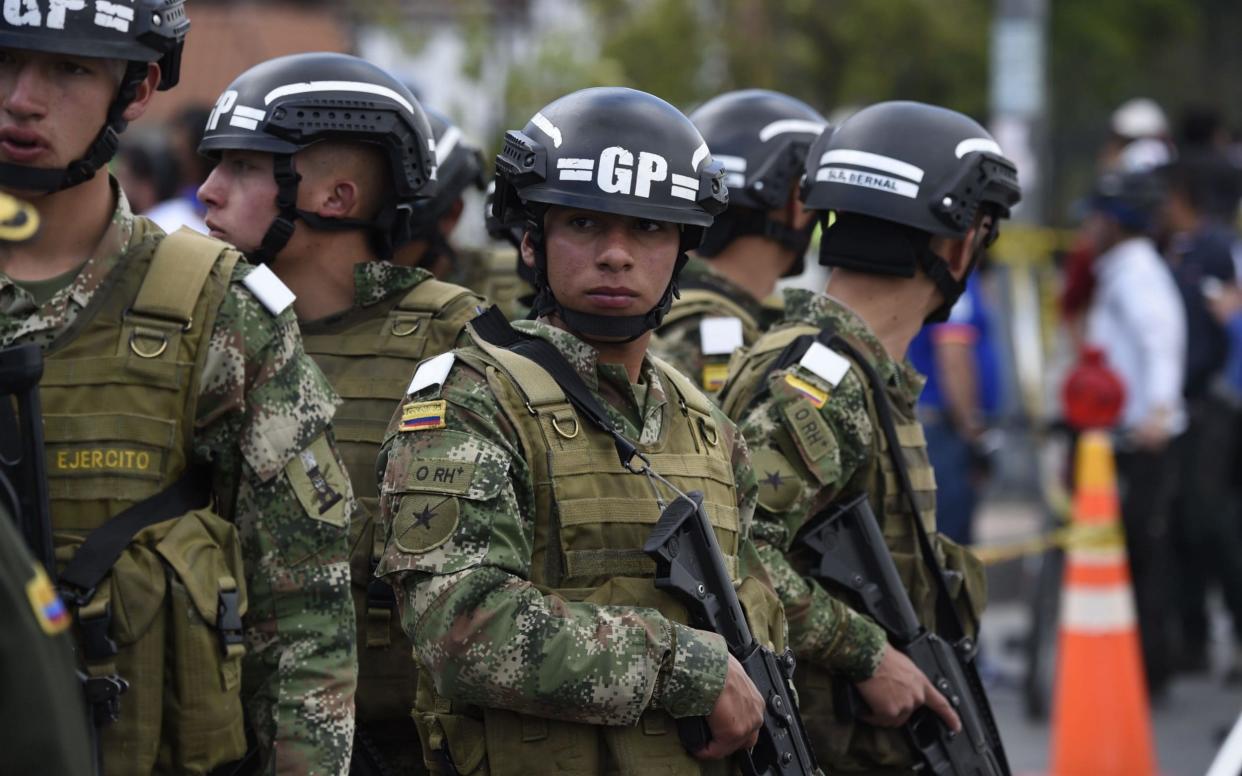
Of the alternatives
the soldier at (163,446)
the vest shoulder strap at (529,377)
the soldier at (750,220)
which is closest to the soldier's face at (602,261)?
the vest shoulder strap at (529,377)

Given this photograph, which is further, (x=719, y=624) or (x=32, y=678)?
(x=719, y=624)

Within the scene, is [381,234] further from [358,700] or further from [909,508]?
[909,508]

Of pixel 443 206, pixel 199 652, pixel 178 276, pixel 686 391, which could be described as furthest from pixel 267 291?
pixel 443 206

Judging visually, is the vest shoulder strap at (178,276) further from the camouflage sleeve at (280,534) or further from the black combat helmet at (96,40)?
the black combat helmet at (96,40)

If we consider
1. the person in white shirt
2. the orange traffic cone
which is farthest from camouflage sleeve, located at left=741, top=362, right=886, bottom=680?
the person in white shirt

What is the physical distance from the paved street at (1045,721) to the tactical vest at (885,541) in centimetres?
372

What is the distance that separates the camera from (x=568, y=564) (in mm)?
3301

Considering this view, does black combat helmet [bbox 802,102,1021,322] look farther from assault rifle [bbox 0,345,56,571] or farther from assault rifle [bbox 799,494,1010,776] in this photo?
assault rifle [bbox 0,345,56,571]

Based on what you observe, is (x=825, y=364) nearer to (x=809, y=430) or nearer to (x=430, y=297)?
(x=809, y=430)

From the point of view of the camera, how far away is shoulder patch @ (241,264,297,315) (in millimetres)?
3359

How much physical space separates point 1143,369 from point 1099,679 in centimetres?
244

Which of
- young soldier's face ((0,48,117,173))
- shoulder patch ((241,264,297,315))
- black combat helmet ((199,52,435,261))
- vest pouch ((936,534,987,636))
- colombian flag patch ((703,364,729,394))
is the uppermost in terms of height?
young soldier's face ((0,48,117,173))

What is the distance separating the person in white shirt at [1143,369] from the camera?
9.56m

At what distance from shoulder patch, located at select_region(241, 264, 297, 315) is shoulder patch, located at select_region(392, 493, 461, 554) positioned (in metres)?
0.43
